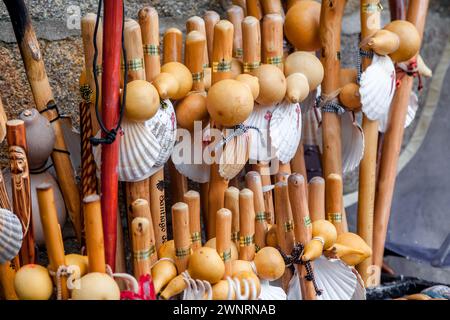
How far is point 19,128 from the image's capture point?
30.9 inches

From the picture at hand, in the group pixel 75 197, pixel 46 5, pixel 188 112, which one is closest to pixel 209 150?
pixel 188 112

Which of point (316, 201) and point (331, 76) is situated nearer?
point (316, 201)

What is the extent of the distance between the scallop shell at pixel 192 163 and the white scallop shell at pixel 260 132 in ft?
0.21

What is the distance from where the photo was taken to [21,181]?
0.81 m

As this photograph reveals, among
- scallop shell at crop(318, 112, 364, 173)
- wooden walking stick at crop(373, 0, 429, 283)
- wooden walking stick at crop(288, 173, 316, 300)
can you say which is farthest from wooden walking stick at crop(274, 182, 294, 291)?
wooden walking stick at crop(373, 0, 429, 283)

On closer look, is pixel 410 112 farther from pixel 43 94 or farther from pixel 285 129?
pixel 43 94

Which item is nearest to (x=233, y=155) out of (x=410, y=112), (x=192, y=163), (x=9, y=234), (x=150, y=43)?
(x=192, y=163)

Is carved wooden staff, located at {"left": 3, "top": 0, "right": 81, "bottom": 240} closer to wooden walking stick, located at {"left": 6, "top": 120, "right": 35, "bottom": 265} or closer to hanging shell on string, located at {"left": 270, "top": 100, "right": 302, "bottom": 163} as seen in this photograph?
wooden walking stick, located at {"left": 6, "top": 120, "right": 35, "bottom": 265}

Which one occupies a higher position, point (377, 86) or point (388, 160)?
point (377, 86)

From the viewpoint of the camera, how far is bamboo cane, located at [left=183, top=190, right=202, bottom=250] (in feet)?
2.77

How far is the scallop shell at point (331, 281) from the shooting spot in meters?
0.90

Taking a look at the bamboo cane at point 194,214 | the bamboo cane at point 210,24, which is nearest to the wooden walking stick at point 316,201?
the bamboo cane at point 194,214

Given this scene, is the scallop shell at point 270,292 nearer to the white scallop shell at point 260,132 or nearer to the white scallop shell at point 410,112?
the white scallop shell at point 260,132

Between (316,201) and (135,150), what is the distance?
0.22 meters
